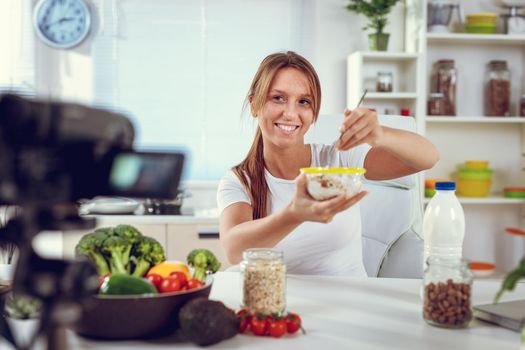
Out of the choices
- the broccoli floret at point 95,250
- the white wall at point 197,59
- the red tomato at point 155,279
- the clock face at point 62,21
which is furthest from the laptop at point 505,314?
the clock face at point 62,21

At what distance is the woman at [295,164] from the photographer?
1.82 m

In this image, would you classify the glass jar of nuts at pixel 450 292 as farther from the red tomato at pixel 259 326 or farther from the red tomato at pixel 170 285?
the red tomato at pixel 170 285

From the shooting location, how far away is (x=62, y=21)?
3.76 m

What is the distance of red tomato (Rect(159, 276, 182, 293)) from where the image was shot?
1.13m

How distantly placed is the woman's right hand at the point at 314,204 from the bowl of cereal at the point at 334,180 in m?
0.01

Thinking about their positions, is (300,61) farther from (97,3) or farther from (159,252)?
(97,3)

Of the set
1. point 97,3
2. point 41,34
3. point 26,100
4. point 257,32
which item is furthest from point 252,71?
point 26,100

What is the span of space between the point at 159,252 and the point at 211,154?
270 cm

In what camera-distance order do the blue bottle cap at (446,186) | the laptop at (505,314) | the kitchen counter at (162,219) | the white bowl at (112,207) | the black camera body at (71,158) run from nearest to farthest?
1. the black camera body at (71,158)
2. the laptop at (505,314)
3. the blue bottle cap at (446,186)
4. the kitchen counter at (162,219)
5. the white bowl at (112,207)

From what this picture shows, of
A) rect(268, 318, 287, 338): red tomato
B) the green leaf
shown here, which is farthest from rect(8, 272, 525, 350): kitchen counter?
the green leaf

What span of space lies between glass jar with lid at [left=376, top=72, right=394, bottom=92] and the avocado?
2814mm

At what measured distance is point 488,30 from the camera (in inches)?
145

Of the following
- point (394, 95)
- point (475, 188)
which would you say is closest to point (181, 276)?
point (394, 95)

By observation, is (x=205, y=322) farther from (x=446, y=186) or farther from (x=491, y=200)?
(x=491, y=200)
